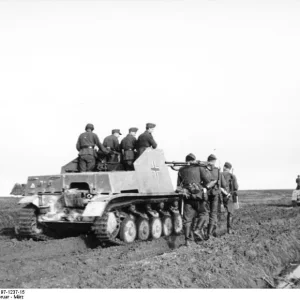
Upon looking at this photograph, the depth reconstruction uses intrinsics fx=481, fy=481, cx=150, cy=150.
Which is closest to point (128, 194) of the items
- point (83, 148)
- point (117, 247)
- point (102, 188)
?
point (102, 188)

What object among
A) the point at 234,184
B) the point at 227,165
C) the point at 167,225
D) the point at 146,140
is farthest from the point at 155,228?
the point at 227,165

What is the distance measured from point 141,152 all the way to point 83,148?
4.77ft

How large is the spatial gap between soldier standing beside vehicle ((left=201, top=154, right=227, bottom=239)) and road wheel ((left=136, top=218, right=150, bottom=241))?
1.56 meters

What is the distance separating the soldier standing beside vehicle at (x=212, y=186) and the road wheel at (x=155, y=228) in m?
1.55

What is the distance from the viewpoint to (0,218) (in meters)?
19.2

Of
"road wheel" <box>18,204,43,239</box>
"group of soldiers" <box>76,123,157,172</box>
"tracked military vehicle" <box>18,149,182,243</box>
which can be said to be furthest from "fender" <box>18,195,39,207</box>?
"group of soldiers" <box>76,123,157,172</box>

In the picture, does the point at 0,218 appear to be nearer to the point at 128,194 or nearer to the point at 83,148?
the point at 83,148

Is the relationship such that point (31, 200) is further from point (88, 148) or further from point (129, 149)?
point (129, 149)

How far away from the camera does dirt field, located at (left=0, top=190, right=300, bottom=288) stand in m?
6.51

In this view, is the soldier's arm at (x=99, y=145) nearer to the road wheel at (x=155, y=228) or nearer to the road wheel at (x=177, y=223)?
the road wheel at (x=155, y=228)

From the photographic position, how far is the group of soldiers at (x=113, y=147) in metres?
11.8

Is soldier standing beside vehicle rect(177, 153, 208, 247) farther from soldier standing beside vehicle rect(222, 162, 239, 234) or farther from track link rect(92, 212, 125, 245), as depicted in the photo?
soldier standing beside vehicle rect(222, 162, 239, 234)

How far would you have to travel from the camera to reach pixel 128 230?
10.8 m

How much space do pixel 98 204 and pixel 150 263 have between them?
2.81m
